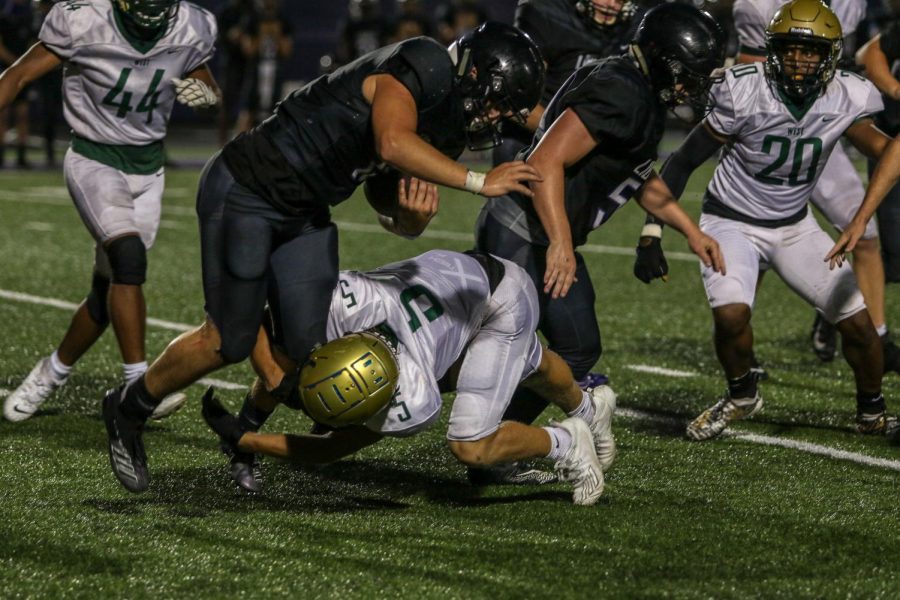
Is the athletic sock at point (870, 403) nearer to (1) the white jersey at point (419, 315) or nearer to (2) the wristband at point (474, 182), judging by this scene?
(1) the white jersey at point (419, 315)

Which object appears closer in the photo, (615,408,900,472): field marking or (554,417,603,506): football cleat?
(554,417,603,506): football cleat

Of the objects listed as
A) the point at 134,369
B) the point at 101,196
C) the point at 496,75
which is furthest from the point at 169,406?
the point at 496,75

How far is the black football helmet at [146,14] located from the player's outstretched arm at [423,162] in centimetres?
168

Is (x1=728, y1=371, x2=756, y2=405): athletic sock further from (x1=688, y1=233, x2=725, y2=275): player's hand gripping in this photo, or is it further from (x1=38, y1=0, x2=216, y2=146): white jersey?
(x1=38, y1=0, x2=216, y2=146): white jersey

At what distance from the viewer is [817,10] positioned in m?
4.65

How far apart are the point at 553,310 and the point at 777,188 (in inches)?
40.0

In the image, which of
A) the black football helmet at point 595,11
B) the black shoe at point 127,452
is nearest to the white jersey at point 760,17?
the black football helmet at point 595,11

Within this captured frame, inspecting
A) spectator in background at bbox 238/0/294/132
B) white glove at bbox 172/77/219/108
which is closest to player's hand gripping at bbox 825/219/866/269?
white glove at bbox 172/77/219/108

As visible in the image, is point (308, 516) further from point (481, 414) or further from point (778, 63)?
point (778, 63)

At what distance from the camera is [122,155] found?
5168 millimetres

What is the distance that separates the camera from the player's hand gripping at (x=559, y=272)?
3.85 meters

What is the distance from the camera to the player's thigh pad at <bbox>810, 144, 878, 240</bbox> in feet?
18.4

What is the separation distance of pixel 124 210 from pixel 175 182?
8619mm

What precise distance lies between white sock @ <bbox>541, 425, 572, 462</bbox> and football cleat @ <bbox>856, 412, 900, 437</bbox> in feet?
4.65
